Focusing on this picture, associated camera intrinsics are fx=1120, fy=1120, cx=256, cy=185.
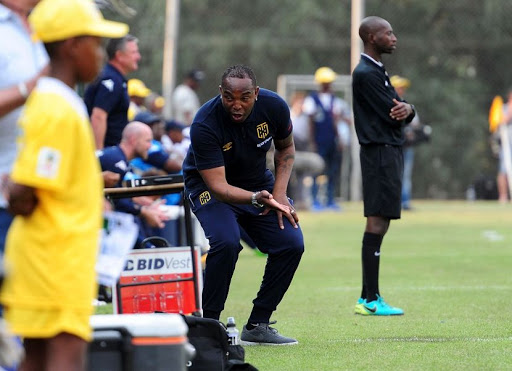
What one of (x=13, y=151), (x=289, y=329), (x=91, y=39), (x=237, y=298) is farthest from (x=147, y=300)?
(x=91, y=39)

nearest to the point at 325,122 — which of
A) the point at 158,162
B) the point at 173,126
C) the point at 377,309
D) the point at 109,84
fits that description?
the point at 173,126

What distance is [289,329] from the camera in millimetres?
8141

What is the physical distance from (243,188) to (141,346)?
2.94 meters

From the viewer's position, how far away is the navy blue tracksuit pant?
7203 mm

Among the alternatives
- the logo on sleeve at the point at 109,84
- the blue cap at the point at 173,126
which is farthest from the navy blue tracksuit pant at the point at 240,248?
the blue cap at the point at 173,126

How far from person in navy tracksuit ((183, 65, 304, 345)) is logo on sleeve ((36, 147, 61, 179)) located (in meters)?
3.11

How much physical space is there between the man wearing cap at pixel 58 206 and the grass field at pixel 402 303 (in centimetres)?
256

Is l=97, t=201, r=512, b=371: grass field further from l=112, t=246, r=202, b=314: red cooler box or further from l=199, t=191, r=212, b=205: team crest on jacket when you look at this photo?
l=199, t=191, r=212, b=205: team crest on jacket

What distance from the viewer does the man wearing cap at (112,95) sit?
9.24 m

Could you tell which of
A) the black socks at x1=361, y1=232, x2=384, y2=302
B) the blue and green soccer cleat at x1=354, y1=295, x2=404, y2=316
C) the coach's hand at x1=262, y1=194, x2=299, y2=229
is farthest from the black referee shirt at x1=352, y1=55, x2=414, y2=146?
the coach's hand at x1=262, y1=194, x2=299, y2=229

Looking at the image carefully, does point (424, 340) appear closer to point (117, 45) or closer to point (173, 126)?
point (117, 45)

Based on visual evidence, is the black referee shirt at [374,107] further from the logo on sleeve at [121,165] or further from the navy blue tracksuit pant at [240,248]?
the logo on sleeve at [121,165]

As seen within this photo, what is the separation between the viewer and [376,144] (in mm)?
8805

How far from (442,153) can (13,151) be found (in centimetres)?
2382
